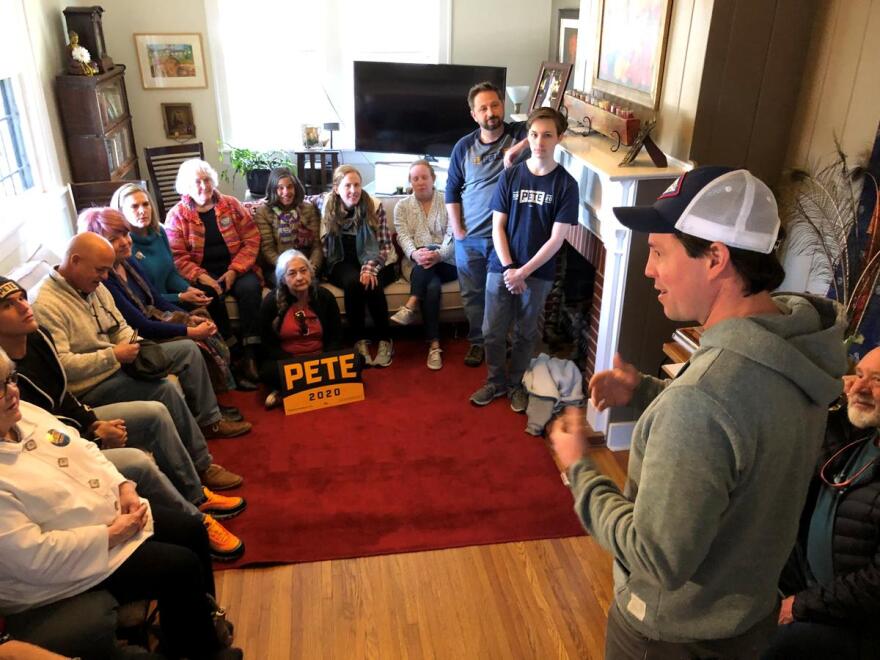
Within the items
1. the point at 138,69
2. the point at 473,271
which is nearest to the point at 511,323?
the point at 473,271

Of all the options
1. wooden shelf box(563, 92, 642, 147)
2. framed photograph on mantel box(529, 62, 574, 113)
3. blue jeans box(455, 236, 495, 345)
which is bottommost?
blue jeans box(455, 236, 495, 345)

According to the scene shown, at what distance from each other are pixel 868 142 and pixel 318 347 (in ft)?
8.45

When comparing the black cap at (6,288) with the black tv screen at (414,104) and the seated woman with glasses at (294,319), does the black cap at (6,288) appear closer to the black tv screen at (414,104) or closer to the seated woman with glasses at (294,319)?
the seated woman with glasses at (294,319)

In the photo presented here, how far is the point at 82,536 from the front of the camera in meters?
1.65

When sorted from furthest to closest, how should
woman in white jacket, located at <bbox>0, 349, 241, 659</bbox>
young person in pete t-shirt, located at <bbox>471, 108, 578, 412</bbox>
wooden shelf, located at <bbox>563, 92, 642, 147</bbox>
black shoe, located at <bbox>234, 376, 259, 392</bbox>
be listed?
black shoe, located at <bbox>234, 376, 259, 392</bbox> → young person in pete t-shirt, located at <bbox>471, 108, 578, 412</bbox> → wooden shelf, located at <bbox>563, 92, 642, 147</bbox> → woman in white jacket, located at <bbox>0, 349, 241, 659</bbox>

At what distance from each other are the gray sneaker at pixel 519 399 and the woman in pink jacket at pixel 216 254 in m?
1.38

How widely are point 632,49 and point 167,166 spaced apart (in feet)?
11.5

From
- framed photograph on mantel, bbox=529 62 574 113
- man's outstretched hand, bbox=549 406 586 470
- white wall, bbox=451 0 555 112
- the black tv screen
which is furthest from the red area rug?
white wall, bbox=451 0 555 112

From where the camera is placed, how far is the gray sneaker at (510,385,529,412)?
3.38 metres

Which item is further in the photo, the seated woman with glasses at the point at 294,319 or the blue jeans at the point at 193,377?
the seated woman with glasses at the point at 294,319

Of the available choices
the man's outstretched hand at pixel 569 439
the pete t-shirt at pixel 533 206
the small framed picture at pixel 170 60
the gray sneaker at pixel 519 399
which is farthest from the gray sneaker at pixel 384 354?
the small framed picture at pixel 170 60

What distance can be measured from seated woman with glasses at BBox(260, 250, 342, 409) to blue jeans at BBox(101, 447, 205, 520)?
4.11 feet

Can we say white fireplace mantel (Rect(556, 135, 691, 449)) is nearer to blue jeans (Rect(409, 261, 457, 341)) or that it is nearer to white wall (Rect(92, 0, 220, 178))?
blue jeans (Rect(409, 261, 457, 341))

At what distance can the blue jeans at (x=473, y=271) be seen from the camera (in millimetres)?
3541
